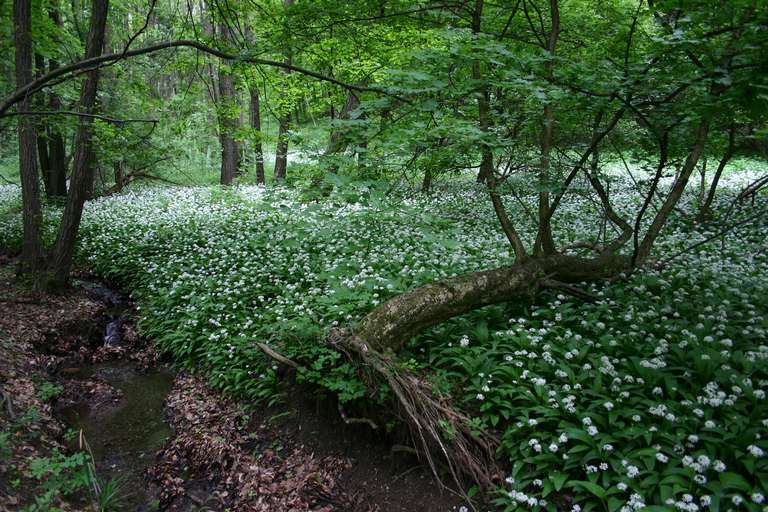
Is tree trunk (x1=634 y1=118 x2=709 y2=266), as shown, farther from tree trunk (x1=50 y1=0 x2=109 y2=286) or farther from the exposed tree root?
tree trunk (x1=50 y1=0 x2=109 y2=286)

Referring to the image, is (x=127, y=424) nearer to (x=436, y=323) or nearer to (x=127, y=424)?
(x=127, y=424)

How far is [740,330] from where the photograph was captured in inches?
188

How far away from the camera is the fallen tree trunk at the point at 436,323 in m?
4.10

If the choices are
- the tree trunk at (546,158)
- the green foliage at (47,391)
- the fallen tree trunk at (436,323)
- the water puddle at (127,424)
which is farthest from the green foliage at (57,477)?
the tree trunk at (546,158)

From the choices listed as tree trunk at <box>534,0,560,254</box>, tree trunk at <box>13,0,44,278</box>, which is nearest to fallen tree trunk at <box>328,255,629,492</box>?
tree trunk at <box>534,0,560,254</box>

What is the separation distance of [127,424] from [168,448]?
101 cm

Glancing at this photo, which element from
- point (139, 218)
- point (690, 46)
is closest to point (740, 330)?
point (690, 46)

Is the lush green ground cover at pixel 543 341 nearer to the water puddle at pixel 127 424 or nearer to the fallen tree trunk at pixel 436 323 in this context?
the fallen tree trunk at pixel 436 323

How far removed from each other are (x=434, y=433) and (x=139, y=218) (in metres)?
12.8

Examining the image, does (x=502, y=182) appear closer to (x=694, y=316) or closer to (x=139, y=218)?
(x=694, y=316)

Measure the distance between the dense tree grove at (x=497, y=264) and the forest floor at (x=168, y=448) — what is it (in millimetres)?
433

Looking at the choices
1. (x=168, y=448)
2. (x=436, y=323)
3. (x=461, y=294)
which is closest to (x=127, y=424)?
(x=168, y=448)

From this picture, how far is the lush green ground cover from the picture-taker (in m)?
3.61

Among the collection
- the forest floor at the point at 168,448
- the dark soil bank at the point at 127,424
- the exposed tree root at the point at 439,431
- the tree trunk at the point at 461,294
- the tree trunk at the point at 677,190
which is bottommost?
the dark soil bank at the point at 127,424
